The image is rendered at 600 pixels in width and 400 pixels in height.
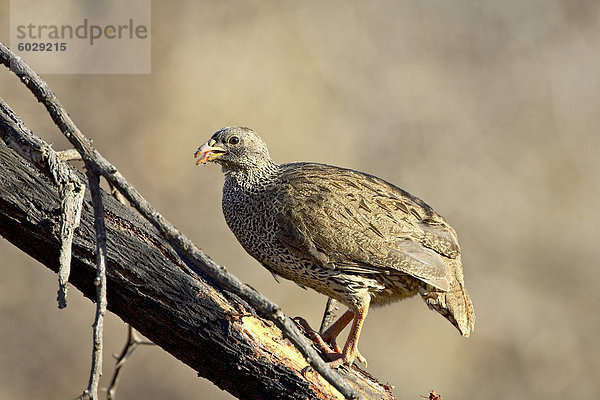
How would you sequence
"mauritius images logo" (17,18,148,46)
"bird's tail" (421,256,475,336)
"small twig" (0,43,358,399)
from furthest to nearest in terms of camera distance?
"mauritius images logo" (17,18,148,46), "bird's tail" (421,256,475,336), "small twig" (0,43,358,399)

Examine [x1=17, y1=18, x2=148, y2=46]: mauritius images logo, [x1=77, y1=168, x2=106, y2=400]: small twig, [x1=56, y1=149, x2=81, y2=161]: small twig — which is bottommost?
[x1=77, y1=168, x2=106, y2=400]: small twig

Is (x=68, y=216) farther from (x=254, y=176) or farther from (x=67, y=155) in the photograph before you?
(x=254, y=176)

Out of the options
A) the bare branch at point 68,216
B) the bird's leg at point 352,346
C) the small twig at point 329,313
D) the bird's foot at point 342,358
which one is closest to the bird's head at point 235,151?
the small twig at point 329,313

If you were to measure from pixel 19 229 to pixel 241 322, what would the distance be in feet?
3.00

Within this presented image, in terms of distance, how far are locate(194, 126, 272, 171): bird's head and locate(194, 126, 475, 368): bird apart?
32mm

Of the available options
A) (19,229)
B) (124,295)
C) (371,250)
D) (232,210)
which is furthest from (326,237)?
(19,229)

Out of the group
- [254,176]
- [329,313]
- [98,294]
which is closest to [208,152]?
[254,176]

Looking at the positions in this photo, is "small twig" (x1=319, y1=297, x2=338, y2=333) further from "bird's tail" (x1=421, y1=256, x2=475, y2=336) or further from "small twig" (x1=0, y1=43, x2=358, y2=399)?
"small twig" (x1=0, y1=43, x2=358, y2=399)

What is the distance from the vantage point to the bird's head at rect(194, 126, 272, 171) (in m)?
4.05

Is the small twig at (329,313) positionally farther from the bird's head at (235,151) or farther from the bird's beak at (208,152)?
the bird's beak at (208,152)

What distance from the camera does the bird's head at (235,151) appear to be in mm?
4051

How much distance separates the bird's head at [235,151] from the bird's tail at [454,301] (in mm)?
1134

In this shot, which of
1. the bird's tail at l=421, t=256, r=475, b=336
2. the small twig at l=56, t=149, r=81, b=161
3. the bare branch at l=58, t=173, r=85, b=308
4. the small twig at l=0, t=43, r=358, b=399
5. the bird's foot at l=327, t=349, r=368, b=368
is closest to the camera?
the small twig at l=0, t=43, r=358, b=399

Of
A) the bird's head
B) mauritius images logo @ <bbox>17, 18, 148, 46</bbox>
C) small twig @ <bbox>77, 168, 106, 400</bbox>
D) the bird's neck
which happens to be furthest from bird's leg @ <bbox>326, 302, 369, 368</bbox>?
mauritius images logo @ <bbox>17, 18, 148, 46</bbox>
